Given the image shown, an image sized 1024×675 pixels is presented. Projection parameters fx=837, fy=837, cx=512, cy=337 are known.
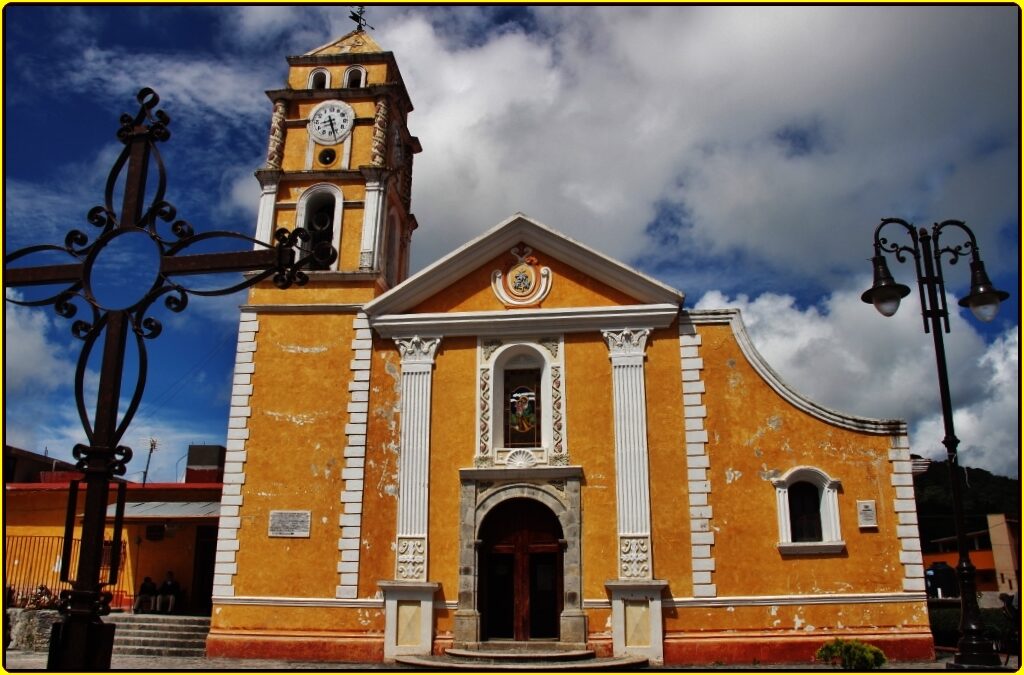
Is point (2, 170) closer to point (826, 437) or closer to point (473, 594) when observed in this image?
point (473, 594)

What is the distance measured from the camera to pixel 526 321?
17531mm

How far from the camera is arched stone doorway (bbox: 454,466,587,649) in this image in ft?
52.6

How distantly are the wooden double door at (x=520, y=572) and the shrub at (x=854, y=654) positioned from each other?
5.09m

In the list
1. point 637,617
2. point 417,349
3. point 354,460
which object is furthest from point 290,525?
point 637,617

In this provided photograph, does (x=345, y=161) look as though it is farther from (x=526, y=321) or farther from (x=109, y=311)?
(x=109, y=311)

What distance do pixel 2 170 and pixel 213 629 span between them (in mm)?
13349

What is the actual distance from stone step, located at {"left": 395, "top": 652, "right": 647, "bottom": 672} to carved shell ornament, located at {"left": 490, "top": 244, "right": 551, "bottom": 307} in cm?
720

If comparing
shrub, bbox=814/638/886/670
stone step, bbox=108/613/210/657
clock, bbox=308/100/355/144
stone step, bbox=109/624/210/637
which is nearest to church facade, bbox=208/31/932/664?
stone step, bbox=108/613/210/657

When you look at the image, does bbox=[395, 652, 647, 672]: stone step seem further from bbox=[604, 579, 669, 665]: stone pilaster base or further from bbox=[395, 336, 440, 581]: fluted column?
bbox=[395, 336, 440, 581]: fluted column

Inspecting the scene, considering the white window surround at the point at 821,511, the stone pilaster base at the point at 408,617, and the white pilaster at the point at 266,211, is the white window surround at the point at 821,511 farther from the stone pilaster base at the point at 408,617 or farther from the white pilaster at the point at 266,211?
the white pilaster at the point at 266,211

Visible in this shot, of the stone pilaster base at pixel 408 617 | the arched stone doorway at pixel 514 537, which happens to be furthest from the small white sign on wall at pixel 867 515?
the stone pilaster base at pixel 408 617

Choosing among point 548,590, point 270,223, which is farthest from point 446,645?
point 270,223

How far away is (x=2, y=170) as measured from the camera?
5414mm

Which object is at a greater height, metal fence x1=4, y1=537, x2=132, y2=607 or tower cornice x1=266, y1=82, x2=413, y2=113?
tower cornice x1=266, y1=82, x2=413, y2=113
